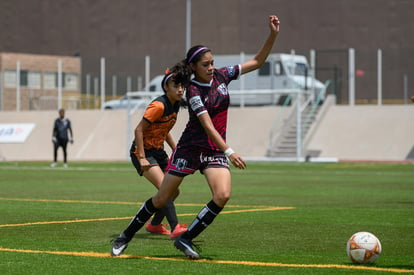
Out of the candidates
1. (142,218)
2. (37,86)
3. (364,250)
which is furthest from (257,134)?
(364,250)

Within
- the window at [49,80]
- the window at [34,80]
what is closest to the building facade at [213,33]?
the window at [49,80]

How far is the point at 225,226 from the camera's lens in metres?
13.2

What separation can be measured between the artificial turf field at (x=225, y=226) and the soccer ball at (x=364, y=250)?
95mm

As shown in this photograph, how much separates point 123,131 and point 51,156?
3.73 metres

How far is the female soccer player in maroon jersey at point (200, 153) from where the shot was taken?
9.48 metres

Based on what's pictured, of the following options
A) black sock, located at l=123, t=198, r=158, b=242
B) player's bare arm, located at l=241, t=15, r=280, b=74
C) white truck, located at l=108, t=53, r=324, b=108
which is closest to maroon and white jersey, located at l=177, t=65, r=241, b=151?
player's bare arm, located at l=241, t=15, r=280, b=74

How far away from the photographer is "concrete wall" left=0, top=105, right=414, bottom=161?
4019cm

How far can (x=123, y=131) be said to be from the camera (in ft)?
152

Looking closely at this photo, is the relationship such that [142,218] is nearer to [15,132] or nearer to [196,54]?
[196,54]

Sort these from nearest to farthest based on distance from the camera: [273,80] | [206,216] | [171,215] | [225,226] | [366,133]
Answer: [206,216], [171,215], [225,226], [366,133], [273,80]

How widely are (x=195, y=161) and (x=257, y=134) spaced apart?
3289cm

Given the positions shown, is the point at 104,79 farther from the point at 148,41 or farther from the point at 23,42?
the point at 23,42

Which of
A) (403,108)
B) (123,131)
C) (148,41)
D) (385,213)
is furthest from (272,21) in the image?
(148,41)

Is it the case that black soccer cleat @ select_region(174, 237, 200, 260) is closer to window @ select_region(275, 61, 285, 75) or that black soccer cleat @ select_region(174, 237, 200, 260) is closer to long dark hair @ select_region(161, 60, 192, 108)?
long dark hair @ select_region(161, 60, 192, 108)
